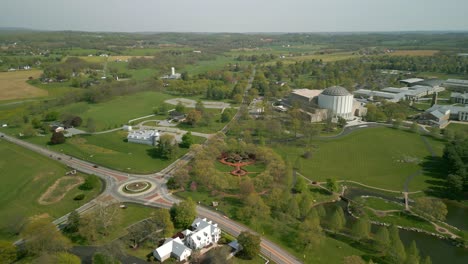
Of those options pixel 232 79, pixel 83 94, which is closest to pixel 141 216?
pixel 83 94

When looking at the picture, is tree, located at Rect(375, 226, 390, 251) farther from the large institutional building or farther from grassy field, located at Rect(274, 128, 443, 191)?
the large institutional building

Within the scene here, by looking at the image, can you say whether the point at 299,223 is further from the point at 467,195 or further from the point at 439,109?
the point at 439,109

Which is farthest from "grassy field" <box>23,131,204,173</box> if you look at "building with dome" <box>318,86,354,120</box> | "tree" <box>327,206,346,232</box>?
"building with dome" <box>318,86,354,120</box>

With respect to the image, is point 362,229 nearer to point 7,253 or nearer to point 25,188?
point 7,253

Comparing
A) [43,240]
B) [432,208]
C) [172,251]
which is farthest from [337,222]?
[43,240]

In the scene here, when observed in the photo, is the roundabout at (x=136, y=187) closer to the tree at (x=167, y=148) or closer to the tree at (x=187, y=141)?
the tree at (x=167, y=148)

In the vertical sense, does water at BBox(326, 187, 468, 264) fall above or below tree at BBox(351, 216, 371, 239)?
below

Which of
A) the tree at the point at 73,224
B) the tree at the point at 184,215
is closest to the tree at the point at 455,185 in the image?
the tree at the point at 184,215
